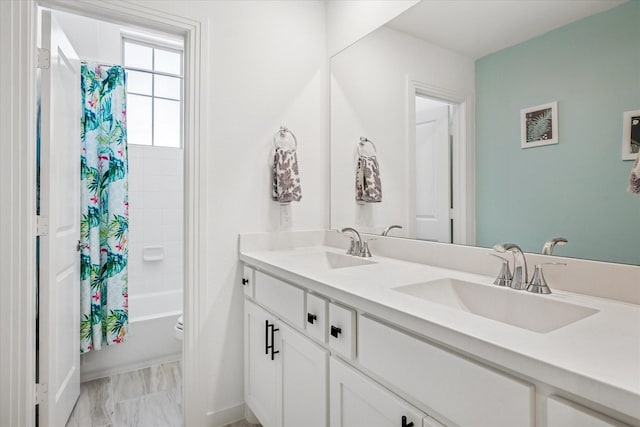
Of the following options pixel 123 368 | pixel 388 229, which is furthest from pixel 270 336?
pixel 123 368

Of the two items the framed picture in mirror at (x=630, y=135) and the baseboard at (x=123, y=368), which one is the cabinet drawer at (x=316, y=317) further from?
the baseboard at (x=123, y=368)

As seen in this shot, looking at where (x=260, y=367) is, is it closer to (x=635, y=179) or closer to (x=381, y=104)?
(x=381, y=104)

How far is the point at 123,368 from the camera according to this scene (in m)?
2.37

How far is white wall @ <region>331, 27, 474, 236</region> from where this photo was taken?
59.8 inches

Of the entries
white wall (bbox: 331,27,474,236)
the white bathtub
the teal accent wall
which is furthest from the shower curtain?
the teal accent wall

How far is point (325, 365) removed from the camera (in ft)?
3.80

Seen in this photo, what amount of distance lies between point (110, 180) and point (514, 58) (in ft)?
7.99

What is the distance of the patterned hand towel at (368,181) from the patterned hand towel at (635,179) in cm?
103

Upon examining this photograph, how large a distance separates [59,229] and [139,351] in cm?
120

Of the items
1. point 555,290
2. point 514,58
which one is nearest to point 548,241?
point 555,290

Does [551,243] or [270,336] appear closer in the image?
[551,243]

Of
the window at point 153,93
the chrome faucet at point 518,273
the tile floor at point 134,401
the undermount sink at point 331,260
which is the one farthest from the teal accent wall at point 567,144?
the window at point 153,93

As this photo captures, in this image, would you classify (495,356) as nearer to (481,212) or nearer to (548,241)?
(548,241)

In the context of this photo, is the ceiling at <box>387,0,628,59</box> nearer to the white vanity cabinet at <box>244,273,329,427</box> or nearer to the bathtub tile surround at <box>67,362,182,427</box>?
the white vanity cabinet at <box>244,273,329,427</box>
